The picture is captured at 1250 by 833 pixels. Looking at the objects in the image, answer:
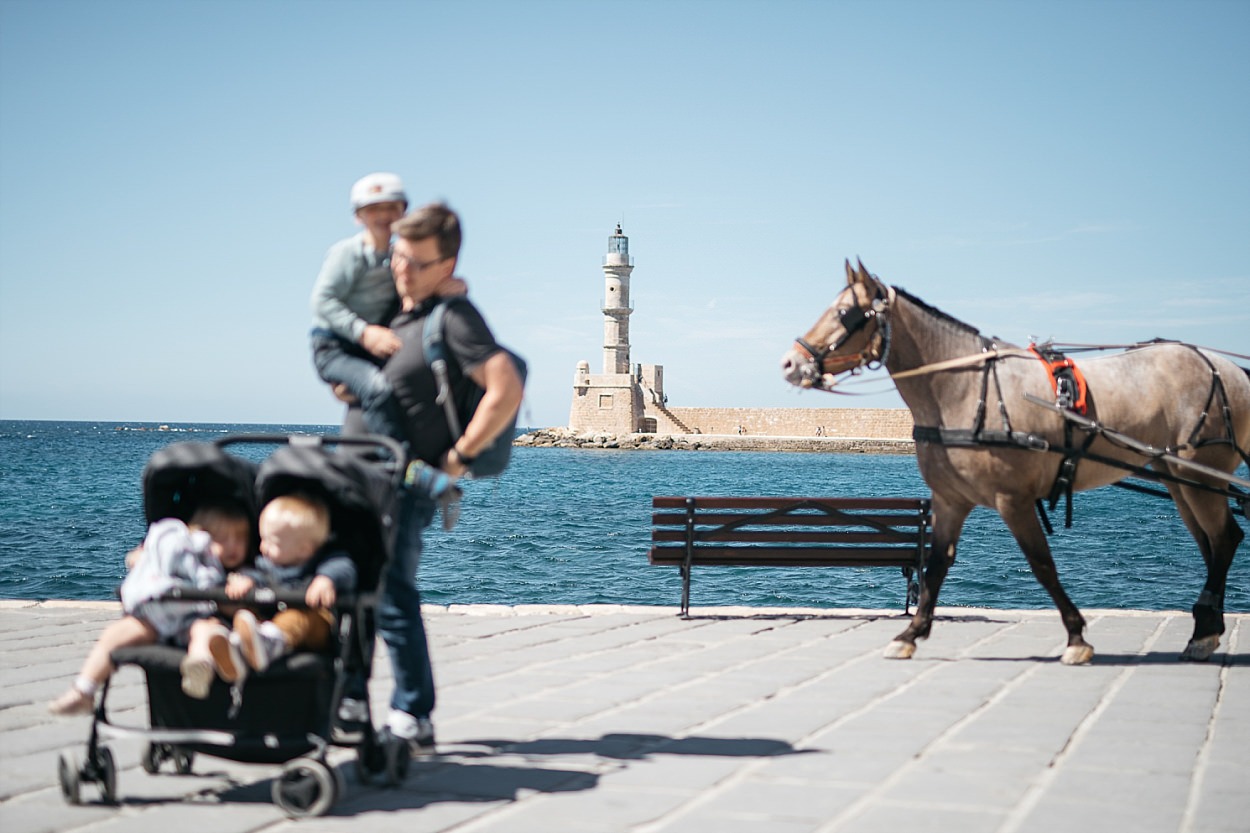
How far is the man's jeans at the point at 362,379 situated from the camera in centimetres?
446

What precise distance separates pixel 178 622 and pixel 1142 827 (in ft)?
9.74

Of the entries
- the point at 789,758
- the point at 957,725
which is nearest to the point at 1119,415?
the point at 957,725

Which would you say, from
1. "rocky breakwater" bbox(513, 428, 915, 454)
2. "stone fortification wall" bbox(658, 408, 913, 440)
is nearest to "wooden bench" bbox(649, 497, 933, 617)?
"rocky breakwater" bbox(513, 428, 915, 454)

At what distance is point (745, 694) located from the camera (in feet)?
19.5

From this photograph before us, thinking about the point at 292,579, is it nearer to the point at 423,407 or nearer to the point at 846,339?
the point at 423,407

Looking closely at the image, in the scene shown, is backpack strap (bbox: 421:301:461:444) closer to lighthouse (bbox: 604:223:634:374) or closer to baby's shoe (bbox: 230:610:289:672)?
baby's shoe (bbox: 230:610:289:672)

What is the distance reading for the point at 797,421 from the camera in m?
102

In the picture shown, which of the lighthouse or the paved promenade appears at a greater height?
the lighthouse

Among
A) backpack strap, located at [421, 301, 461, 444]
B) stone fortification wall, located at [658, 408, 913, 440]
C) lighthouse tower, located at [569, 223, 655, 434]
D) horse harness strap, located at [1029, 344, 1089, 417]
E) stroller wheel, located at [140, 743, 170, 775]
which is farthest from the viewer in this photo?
stone fortification wall, located at [658, 408, 913, 440]

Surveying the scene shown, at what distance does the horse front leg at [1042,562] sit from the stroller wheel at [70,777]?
15.5 feet

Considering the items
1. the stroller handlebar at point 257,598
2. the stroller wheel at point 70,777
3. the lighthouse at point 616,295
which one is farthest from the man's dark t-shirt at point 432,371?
the lighthouse at point 616,295

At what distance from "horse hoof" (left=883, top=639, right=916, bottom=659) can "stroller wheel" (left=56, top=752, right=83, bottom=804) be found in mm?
4426

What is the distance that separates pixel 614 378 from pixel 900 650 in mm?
83190

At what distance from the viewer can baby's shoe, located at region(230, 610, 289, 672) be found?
3.79m
